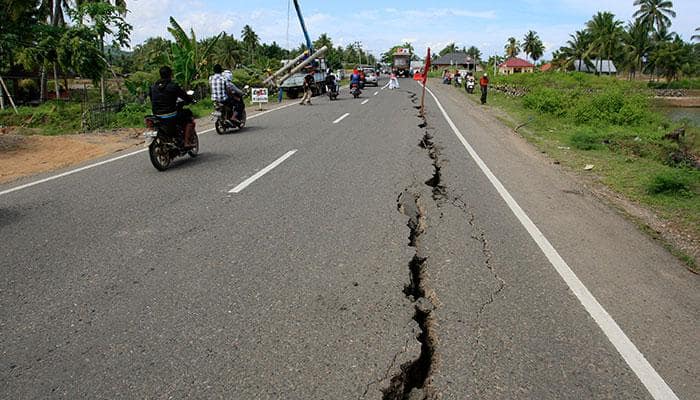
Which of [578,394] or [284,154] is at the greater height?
[284,154]

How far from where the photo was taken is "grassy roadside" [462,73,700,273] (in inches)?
251

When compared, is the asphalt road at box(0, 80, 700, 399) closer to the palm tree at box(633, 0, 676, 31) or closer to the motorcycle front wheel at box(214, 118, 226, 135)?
the motorcycle front wheel at box(214, 118, 226, 135)

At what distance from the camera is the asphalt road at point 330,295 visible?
273 centimetres

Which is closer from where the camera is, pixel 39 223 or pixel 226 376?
pixel 226 376

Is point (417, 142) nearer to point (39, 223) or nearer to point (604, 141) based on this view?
point (604, 141)

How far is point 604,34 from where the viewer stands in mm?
70312

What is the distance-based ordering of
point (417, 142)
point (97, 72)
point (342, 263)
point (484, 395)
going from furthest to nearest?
point (97, 72) < point (417, 142) < point (342, 263) < point (484, 395)

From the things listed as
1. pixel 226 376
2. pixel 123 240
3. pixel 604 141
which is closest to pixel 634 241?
pixel 226 376

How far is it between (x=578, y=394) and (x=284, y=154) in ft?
24.1

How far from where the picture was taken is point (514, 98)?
2872cm

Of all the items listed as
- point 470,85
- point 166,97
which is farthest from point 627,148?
point 470,85

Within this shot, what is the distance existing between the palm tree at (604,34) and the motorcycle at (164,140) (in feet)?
251

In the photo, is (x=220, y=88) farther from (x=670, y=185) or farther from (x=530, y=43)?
(x=530, y=43)

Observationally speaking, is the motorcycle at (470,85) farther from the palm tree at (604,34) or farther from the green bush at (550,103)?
the palm tree at (604,34)
